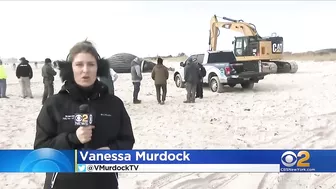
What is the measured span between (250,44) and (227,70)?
7807 millimetres

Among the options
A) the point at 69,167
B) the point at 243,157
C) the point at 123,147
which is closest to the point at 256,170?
the point at 243,157

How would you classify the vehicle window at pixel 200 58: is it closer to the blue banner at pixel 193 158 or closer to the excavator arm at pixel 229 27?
the excavator arm at pixel 229 27

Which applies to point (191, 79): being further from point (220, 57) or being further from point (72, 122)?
point (72, 122)

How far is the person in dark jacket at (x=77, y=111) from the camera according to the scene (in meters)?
2.04

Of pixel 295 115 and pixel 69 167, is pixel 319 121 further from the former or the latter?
pixel 69 167

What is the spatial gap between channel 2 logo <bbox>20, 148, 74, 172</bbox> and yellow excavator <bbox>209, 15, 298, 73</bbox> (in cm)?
2018

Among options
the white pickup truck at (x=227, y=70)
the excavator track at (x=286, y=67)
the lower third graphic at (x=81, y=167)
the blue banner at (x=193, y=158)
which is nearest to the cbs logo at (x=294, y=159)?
the blue banner at (x=193, y=158)

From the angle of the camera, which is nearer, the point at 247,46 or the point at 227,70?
the point at 227,70

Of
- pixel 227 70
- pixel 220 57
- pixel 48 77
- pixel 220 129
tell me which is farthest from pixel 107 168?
pixel 220 57

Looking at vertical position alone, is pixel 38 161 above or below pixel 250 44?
below

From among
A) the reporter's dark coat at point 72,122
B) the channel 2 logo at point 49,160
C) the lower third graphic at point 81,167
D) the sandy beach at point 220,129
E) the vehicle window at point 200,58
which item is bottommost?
the sandy beach at point 220,129

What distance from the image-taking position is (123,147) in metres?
2.20

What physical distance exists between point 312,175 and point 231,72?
1036cm

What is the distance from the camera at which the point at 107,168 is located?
8.08 ft
